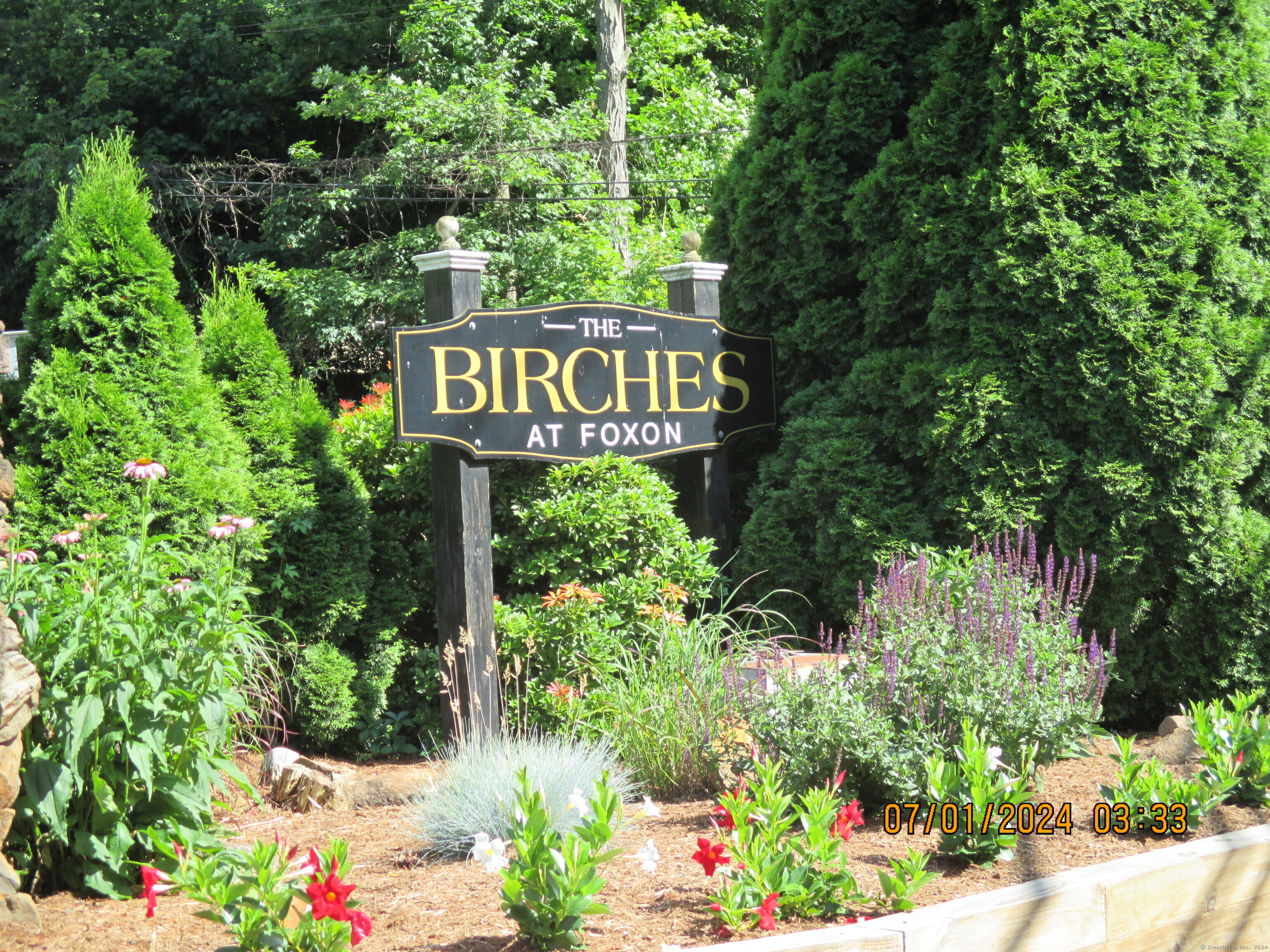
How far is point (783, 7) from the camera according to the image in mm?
6152

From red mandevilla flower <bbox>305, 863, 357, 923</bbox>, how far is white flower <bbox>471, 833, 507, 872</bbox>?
0.48 meters

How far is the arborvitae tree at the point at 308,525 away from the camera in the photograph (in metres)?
5.28

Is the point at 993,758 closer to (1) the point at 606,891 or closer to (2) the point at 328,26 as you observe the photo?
(1) the point at 606,891

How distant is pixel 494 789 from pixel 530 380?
2.35 meters

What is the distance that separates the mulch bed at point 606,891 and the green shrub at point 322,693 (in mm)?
1286

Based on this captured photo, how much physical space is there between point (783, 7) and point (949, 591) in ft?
12.5

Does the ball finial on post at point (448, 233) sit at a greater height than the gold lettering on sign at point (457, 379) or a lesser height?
greater

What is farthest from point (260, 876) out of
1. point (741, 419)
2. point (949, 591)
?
point (741, 419)

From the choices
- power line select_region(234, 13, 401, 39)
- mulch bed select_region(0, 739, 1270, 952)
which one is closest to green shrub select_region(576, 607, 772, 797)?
mulch bed select_region(0, 739, 1270, 952)

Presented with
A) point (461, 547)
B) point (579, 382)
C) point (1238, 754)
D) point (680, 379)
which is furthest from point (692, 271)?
point (1238, 754)

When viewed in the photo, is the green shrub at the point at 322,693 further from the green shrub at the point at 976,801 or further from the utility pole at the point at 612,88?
the utility pole at the point at 612,88

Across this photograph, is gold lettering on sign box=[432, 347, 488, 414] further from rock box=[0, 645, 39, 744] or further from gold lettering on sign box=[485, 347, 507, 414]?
rock box=[0, 645, 39, 744]

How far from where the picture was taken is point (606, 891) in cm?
302

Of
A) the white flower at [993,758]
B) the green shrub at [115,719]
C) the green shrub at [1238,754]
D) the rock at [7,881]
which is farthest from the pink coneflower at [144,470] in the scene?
the green shrub at [1238,754]
